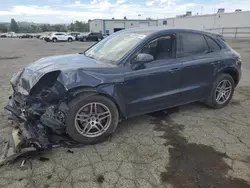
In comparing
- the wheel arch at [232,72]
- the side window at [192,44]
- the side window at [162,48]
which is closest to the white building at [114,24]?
the wheel arch at [232,72]

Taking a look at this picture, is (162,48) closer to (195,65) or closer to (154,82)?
(154,82)

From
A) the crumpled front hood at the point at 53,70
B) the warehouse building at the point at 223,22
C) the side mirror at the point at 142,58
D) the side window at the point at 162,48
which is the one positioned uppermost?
the warehouse building at the point at 223,22

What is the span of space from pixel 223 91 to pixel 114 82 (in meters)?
2.64

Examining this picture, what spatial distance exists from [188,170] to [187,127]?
120cm

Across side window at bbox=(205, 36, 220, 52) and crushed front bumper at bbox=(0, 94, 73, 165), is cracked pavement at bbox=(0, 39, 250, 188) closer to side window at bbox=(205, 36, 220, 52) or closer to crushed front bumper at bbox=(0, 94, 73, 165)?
crushed front bumper at bbox=(0, 94, 73, 165)

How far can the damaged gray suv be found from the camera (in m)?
3.00

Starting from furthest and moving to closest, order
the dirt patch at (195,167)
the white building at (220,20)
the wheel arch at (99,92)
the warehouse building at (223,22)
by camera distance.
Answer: the white building at (220,20), the warehouse building at (223,22), the wheel arch at (99,92), the dirt patch at (195,167)

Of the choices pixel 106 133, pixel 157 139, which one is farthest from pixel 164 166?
pixel 106 133

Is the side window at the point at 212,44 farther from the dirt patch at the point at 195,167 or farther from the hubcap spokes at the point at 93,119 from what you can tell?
the hubcap spokes at the point at 93,119

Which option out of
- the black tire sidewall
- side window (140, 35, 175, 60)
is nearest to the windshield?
side window (140, 35, 175, 60)

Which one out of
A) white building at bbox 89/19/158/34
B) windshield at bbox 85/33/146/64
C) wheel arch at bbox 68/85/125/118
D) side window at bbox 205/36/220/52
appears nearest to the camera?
wheel arch at bbox 68/85/125/118

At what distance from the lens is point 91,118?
3148 millimetres

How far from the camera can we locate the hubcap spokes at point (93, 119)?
3078mm

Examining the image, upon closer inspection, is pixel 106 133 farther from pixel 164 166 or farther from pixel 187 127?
pixel 187 127
